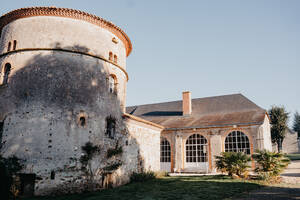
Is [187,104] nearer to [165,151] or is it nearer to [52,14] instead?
[165,151]

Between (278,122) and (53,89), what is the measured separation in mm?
27272

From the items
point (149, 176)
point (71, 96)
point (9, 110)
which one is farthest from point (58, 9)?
point (149, 176)

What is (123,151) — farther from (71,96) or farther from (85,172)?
(71,96)

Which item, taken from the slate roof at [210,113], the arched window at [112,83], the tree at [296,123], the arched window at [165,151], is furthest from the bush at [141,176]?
the tree at [296,123]

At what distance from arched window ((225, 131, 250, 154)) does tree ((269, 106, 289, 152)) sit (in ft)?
42.7

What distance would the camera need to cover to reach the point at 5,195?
23.2 feet

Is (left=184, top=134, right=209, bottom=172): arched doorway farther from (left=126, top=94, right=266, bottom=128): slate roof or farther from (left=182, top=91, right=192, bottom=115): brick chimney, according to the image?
(left=182, top=91, right=192, bottom=115): brick chimney

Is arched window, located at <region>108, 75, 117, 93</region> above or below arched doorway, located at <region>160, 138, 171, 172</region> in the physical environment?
above

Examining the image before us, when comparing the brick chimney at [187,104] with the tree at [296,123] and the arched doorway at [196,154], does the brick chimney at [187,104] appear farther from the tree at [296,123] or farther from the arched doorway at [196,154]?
the tree at [296,123]

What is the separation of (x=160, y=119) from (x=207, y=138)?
17.6 feet

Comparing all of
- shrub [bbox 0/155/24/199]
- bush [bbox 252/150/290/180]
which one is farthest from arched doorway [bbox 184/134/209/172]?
shrub [bbox 0/155/24/199]

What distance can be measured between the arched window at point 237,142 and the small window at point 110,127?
10.8m

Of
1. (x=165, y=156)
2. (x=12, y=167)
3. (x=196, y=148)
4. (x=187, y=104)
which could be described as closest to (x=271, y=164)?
(x=196, y=148)

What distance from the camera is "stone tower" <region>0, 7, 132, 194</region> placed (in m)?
9.28
